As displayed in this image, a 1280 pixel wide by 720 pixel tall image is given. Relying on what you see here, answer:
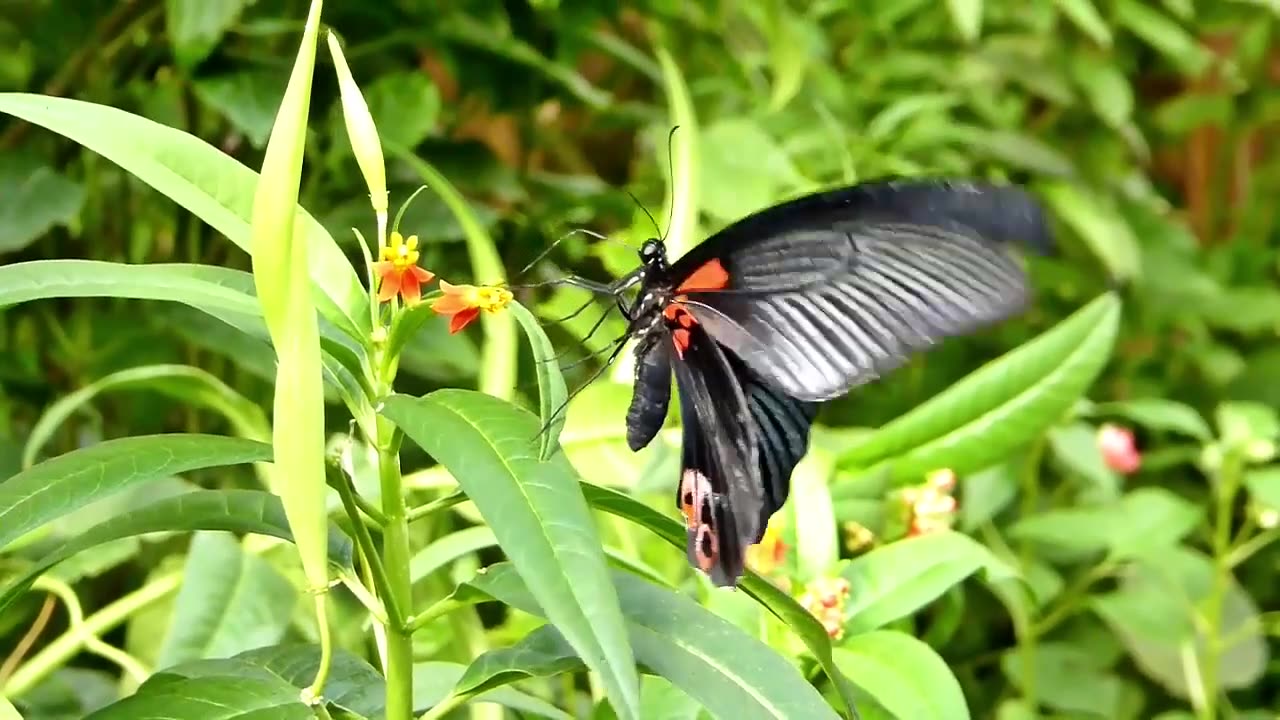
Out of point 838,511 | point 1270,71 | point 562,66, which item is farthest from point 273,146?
point 1270,71

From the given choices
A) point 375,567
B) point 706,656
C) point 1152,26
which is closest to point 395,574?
point 375,567

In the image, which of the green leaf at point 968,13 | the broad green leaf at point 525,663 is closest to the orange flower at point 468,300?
the broad green leaf at point 525,663

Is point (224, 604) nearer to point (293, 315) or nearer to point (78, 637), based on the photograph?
point (78, 637)

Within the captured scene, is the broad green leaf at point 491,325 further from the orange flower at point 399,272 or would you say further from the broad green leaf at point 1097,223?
the broad green leaf at point 1097,223

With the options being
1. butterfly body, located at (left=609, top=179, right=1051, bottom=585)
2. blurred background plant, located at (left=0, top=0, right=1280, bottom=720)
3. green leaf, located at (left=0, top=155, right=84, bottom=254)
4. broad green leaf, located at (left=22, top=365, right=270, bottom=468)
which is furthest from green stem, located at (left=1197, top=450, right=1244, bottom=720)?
green leaf, located at (left=0, top=155, right=84, bottom=254)

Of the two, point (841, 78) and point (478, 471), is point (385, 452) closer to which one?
point (478, 471)
